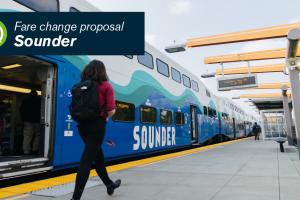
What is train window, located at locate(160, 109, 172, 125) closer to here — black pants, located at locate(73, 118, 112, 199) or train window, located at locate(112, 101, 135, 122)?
train window, located at locate(112, 101, 135, 122)

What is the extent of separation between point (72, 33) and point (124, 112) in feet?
7.68

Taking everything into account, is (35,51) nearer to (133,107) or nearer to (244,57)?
(133,107)

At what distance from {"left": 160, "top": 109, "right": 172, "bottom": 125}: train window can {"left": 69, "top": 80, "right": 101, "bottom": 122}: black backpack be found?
6.83 metres

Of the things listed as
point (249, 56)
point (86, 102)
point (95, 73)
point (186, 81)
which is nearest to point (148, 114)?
point (186, 81)

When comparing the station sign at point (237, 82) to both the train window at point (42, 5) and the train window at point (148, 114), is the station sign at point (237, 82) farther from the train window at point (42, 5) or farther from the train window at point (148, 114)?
the train window at point (42, 5)

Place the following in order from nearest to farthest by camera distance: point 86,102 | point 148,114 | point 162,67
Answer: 1. point 86,102
2. point 148,114
3. point 162,67

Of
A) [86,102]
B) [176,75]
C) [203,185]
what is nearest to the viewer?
[86,102]

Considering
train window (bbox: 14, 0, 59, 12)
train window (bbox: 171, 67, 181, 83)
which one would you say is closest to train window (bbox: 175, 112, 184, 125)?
train window (bbox: 171, 67, 181, 83)

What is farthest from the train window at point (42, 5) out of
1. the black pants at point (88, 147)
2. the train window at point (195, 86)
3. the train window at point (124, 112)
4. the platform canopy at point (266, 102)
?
the platform canopy at point (266, 102)

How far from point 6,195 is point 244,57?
49.5 ft

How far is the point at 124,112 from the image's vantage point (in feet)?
24.7

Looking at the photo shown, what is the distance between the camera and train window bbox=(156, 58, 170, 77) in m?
10.1

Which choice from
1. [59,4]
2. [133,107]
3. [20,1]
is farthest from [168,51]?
[20,1]

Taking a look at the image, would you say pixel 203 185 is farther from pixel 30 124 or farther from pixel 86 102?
pixel 30 124
